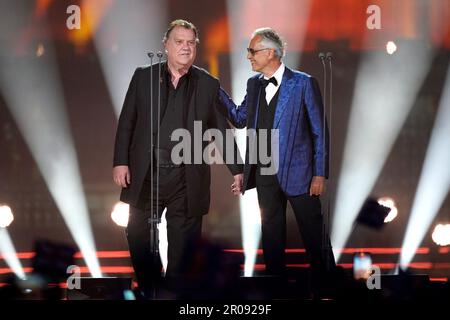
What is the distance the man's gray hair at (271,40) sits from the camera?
6613 millimetres

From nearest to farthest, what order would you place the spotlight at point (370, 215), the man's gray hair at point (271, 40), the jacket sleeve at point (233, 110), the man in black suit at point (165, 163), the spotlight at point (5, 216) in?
the man in black suit at point (165, 163)
the man's gray hair at point (271, 40)
the jacket sleeve at point (233, 110)
the spotlight at point (5, 216)
the spotlight at point (370, 215)

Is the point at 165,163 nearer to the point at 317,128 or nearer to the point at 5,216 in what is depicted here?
the point at 317,128

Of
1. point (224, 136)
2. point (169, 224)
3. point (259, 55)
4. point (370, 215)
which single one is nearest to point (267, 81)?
point (259, 55)

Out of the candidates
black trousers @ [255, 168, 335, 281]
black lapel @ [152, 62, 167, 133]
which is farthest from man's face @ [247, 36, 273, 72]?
black trousers @ [255, 168, 335, 281]

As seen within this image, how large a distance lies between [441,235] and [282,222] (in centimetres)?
165

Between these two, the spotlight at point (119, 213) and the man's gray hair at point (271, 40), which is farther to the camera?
the spotlight at point (119, 213)

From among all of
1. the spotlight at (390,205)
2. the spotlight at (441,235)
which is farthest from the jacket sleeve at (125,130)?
the spotlight at (441,235)

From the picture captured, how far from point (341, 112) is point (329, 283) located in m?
1.71

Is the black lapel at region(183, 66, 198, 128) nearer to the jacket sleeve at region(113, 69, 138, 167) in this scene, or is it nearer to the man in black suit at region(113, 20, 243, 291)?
the man in black suit at region(113, 20, 243, 291)

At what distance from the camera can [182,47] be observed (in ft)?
21.3

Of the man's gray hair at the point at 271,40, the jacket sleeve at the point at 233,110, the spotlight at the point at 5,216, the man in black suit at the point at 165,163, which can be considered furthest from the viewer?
the spotlight at the point at 5,216

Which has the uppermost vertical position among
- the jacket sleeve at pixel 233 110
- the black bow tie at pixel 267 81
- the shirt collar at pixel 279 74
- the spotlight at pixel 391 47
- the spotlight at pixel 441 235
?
the spotlight at pixel 391 47

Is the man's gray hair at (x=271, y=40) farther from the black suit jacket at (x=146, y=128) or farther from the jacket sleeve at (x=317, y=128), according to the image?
the black suit jacket at (x=146, y=128)
